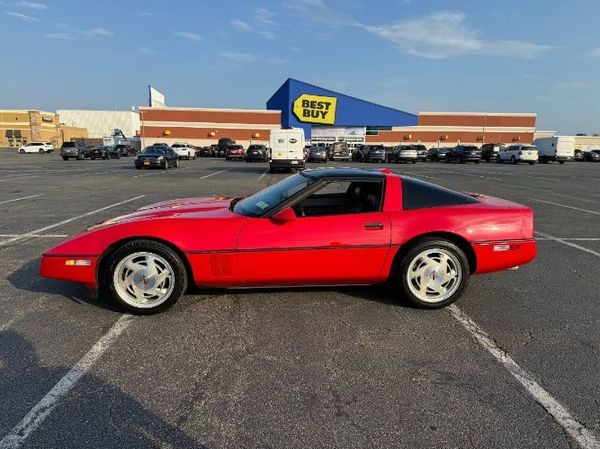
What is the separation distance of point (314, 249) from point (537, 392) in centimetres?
200

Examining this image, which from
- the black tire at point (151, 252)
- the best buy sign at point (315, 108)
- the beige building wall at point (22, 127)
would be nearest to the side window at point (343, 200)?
the black tire at point (151, 252)

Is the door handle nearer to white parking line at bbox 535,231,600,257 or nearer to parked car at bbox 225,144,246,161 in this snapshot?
white parking line at bbox 535,231,600,257

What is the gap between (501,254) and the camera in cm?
418

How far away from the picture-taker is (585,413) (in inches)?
99.3

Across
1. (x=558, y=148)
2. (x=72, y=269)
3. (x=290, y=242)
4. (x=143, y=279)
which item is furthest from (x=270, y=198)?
(x=558, y=148)

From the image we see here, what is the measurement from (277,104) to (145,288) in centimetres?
5431

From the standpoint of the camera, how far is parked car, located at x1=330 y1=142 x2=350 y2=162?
4317 centimetres

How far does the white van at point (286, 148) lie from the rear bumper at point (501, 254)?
18.8 meters

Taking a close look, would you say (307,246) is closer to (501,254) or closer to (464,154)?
(501,254)

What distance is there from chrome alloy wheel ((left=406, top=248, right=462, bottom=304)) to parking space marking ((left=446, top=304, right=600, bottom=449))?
0.99 feet

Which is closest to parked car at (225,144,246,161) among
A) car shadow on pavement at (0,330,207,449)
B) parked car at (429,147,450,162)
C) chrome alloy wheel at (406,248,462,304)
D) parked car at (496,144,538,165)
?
parked car at (429,147,450,162)

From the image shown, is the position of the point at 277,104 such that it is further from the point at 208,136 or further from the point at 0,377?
the point at 0,377

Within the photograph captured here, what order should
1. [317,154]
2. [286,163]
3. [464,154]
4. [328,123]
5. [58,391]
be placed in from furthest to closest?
[328,123] → [464,154] → [317,154] → [286,163] → [58,391]

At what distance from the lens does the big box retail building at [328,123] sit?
1938 inches
